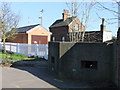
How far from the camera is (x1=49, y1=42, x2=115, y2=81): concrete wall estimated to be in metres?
9.55

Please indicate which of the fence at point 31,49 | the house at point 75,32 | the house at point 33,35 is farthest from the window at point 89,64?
the house at point 33,35

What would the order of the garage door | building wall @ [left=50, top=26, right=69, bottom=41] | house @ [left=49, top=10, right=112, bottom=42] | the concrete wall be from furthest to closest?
building wall @ [left=50, top=26, right=69, bottom=41] → the garage door → house @ [left=49, top=10, right=112, bottom=42] → the concrete wall

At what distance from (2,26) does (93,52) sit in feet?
53.7

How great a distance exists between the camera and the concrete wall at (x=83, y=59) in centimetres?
955

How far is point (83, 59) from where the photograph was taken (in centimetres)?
996

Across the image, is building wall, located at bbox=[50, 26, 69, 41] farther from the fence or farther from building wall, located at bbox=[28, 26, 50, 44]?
the fence

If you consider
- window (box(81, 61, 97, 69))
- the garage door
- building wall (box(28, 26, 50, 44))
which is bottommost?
window (box(81, 61, 97, 69))

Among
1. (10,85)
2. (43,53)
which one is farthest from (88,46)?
(43,53)

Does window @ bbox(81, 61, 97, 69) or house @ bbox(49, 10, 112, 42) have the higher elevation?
house @ bbox(49, 10, 112, 42)

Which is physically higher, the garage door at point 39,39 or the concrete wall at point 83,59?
the garage door at point 39,39

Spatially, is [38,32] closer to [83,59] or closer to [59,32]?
[59,32]

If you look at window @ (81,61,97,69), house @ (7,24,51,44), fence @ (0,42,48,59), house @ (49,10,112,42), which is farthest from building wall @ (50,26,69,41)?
window @ (81,61,97,69)

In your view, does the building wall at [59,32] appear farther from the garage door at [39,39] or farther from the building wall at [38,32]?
the garage door at [39,39]

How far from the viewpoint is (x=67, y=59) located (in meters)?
10.3
